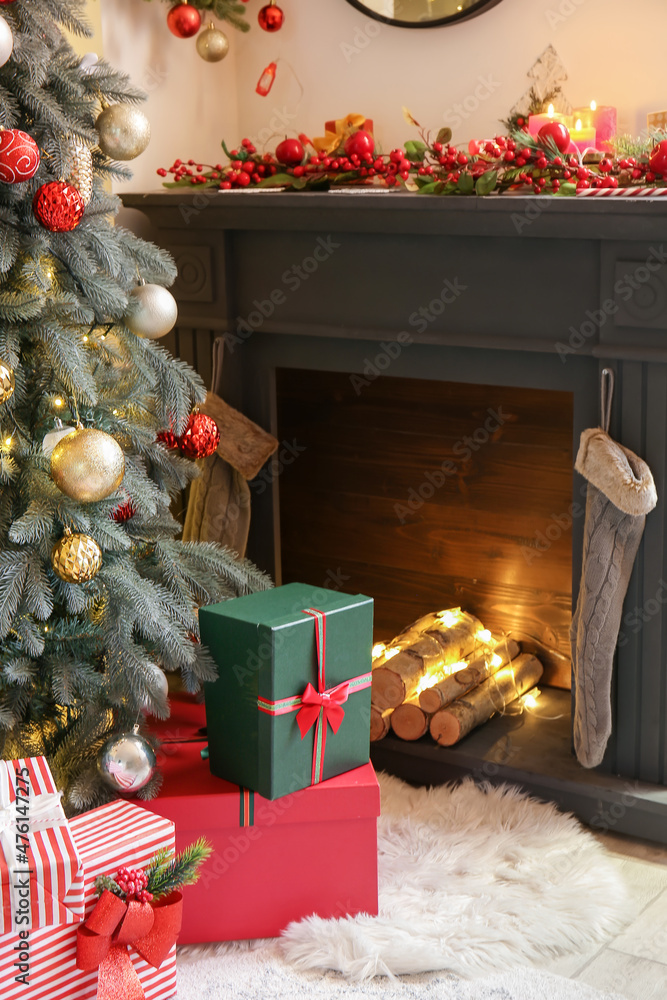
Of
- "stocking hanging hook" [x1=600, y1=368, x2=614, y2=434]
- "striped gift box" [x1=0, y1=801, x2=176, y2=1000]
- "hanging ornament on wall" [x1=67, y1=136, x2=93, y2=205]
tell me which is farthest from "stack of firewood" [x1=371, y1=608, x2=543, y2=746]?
"hanging ornament on wall" [x1=67, y1=136, x2=93, y2=205]

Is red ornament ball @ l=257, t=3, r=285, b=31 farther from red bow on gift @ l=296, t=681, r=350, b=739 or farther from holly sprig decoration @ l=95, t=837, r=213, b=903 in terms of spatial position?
holly sprig decoration @ l=95, t=837, r=213, b=903

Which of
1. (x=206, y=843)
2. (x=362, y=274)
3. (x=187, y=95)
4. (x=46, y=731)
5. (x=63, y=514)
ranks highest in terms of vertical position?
(x=187, y=95)

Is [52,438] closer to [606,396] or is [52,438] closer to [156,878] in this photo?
[156,878]

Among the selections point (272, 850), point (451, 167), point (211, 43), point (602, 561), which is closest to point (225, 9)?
point (211, 43)

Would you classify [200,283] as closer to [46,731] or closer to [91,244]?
[91,244]

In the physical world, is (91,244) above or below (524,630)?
above

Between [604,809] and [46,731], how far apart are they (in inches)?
43.3

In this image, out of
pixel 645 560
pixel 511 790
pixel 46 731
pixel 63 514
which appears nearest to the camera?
pixel 63 514

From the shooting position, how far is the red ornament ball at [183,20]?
2.46 m

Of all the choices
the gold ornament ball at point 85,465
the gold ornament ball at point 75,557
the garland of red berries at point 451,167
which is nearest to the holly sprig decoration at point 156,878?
the gold ornament ball at point 75,557

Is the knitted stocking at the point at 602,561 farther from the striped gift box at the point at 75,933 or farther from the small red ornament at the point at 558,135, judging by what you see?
the striped gift box at the point at 75,933

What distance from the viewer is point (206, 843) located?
1.82m

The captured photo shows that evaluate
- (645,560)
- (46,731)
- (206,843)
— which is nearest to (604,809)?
(645,560)

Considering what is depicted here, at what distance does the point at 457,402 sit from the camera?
2.63m
